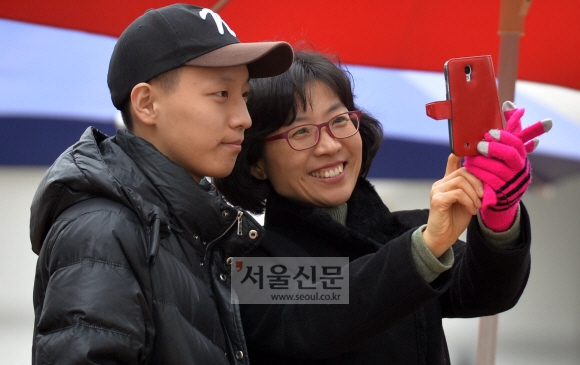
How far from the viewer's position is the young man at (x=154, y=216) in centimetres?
133

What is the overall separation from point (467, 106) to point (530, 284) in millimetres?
6049

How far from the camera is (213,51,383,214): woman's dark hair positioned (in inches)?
78.9

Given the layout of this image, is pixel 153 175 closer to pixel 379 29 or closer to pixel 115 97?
pixel 115 97

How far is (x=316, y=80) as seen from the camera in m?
2.04

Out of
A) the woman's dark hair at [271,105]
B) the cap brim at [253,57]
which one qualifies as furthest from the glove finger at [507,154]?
the woman's dark hair at [271,105]

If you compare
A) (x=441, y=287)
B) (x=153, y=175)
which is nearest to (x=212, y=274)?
(x=153, y=175)

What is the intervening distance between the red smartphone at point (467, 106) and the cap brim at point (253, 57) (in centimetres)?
34

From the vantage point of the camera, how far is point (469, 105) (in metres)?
1.61

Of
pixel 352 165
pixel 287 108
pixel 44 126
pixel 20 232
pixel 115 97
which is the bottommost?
pixel 20 232

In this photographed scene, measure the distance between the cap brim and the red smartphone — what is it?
345 mm

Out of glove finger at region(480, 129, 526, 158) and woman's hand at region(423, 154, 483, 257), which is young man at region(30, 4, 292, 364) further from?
glove finger at region(480, 129, 526, 158)

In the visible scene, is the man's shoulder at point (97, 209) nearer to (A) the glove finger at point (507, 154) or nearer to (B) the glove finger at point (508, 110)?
(A) the glove finger at point (507, 154)

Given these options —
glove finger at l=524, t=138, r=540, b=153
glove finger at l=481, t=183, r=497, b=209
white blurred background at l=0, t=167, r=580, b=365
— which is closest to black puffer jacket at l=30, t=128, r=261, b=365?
glove finger at l=481, t=183, r=497, b=209

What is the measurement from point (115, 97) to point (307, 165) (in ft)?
1.77
